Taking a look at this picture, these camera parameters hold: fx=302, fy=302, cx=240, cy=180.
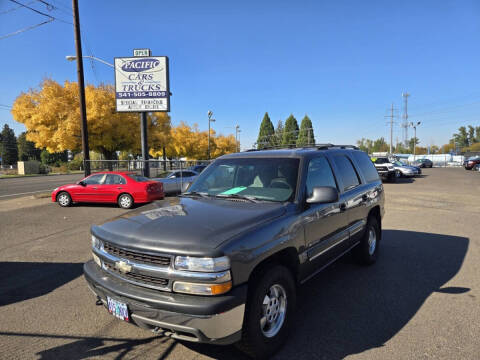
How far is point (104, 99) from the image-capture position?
1953 centimetres

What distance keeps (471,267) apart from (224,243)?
478 cm

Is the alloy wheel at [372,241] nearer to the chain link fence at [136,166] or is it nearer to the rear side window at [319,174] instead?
the rear side window at [319,174]

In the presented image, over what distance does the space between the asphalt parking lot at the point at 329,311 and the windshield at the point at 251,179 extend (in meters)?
1.48

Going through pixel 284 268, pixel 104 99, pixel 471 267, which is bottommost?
pixel 471 267

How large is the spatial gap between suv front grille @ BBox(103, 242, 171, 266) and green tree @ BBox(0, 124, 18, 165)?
101169mm

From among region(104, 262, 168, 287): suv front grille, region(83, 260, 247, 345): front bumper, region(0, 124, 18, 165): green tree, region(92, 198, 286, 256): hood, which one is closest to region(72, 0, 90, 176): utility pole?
region(92, 198, 286, 256): hood

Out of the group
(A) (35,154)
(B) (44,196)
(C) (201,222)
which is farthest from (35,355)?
(A) (35,154)

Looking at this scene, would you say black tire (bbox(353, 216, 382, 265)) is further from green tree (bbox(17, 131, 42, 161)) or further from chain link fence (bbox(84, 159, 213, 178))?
green tree (bbox(17, 131, 42, 161))

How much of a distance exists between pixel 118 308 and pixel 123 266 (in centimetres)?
34

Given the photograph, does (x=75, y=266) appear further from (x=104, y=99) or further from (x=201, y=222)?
(x=104, y=99)

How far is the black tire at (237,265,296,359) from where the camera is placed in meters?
2.46

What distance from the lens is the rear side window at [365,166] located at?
5.12 metres

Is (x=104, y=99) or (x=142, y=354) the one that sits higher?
(x=104, y=99)

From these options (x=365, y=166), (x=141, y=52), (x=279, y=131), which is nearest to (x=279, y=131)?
(x=279, y=131)
